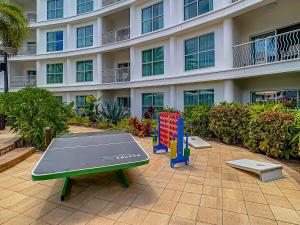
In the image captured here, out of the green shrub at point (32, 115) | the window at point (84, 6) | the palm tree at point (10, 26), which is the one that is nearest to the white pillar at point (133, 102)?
the palm tree at point (10, 26)

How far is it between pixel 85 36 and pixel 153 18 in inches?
305

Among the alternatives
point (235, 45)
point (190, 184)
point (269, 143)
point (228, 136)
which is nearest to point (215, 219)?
point (190, 184)

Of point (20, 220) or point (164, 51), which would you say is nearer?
point (20, 220)

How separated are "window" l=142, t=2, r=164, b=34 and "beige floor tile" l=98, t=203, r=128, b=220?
13196mm

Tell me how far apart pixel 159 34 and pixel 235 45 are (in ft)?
17.1

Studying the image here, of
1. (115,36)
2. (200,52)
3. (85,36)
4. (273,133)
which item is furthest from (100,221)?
(85,36)

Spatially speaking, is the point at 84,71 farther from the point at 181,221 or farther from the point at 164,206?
the point at 181,221

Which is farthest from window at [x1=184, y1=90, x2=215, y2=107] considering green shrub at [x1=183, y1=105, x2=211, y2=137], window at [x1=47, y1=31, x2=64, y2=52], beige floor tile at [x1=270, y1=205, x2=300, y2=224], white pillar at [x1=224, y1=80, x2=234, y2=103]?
window at [x1=47, y1=31, x2=64, y2=52]

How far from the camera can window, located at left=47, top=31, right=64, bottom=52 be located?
2009 centimetres

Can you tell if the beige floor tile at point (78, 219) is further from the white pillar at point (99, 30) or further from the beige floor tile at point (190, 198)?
the white pillar at point (99, 30)

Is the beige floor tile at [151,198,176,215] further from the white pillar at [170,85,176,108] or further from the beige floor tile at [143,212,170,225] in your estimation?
the white pillar at [170,85,176,108]

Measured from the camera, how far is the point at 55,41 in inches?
798

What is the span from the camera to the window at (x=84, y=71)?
62.1ft

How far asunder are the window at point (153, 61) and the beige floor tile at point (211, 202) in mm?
11505
